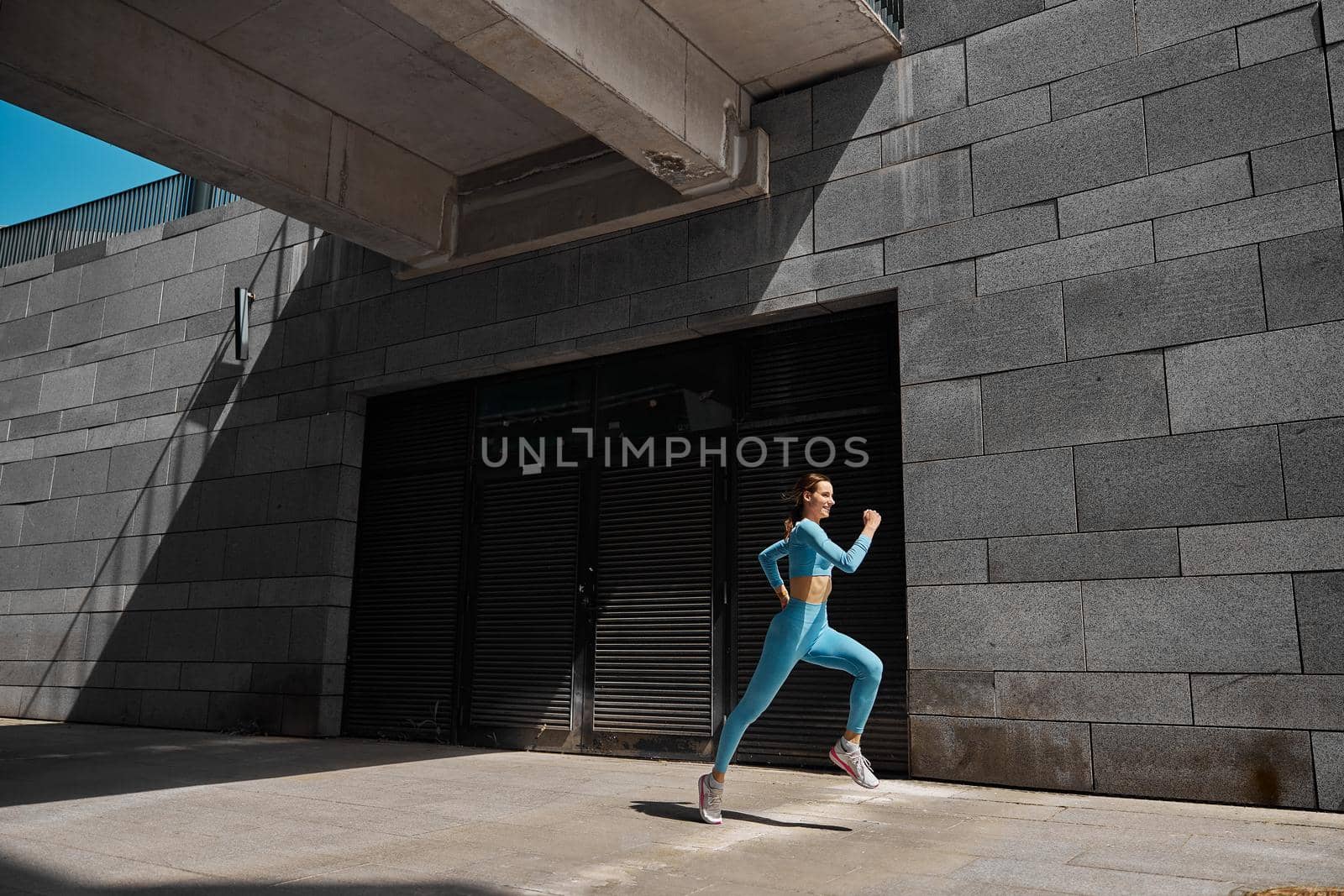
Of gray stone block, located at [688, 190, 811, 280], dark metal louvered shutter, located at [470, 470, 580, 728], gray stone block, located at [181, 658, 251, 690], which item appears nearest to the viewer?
gray stone block, located at [688, 190, 811, 280]

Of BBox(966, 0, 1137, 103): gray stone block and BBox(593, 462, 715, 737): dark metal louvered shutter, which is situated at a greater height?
BBox(966, 0, 1137, 103): gray stone block

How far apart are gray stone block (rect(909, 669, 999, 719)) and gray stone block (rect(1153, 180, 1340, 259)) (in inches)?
125

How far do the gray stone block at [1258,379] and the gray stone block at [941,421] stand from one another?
1323 mm

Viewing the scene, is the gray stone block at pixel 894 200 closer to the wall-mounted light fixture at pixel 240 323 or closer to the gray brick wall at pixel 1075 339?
the gray brick wall at pixel 1075 339

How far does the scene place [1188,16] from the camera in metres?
7.43

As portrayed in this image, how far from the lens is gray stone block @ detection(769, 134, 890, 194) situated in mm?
8656

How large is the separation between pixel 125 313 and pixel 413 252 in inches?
208

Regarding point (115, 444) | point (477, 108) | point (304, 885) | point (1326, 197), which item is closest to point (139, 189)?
point (115, 444)

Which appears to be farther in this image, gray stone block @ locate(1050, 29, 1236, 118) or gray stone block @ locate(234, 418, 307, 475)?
gray stone block @ locate(234, 418, 307, 475)

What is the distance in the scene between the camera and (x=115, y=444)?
13344 mm

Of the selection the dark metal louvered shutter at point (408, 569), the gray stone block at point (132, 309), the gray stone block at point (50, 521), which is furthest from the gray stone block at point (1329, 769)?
the gray stone block at point (50, 521)

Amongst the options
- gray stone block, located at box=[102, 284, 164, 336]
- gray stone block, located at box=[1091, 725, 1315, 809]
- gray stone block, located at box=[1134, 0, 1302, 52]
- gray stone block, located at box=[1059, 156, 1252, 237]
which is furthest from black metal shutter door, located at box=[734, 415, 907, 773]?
gray stone block, located at box=[102, 284, 164, 336]

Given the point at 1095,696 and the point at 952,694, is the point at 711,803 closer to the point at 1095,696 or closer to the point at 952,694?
the point at 952,694

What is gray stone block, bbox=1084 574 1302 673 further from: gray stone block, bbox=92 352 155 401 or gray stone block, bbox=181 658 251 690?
gray stone block, bbox=92 352 155 401
